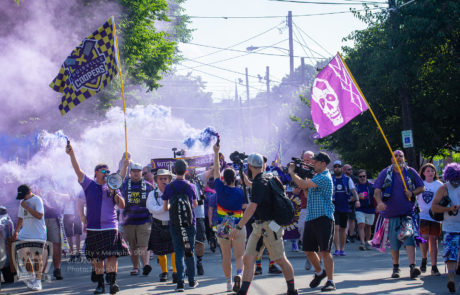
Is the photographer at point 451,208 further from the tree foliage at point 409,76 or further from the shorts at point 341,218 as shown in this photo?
the tree foliage at point 409,76

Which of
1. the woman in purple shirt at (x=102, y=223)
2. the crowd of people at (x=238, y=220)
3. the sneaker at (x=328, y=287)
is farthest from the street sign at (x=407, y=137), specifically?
the woman in purple shirt at (x=102, y=223)

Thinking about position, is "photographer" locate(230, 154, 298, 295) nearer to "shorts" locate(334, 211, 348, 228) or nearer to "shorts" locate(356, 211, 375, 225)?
"shorts" locate(334, 211, 348, 228)

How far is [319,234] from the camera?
25.2 ft

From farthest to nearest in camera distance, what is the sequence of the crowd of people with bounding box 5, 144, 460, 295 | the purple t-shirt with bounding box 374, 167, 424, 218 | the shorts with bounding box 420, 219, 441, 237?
the shorts with bounding box 420, 219, 441, 237 < the purple t-shirt with bounding box 374, 167, 424, 218 < the crowd of people with bounding box 5, 144, 460, 295

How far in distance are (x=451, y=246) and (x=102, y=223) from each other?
14.5 feet

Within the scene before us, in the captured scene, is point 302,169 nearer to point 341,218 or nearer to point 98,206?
point 98,206

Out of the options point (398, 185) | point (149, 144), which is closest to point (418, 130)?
point (398, 185)

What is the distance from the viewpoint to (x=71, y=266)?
11945 millimetres

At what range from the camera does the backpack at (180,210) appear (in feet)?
26.4

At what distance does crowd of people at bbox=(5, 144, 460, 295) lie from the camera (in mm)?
7173

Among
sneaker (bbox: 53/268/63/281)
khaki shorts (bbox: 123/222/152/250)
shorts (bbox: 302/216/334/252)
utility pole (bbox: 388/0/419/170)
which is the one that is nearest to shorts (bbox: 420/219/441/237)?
shorts (bbox: 302/216/334/252)

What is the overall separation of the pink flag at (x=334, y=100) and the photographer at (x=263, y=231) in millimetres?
2972

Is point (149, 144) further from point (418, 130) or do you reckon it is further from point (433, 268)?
point (433, 268)

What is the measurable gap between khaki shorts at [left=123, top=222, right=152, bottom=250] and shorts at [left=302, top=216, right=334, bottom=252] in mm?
3084
